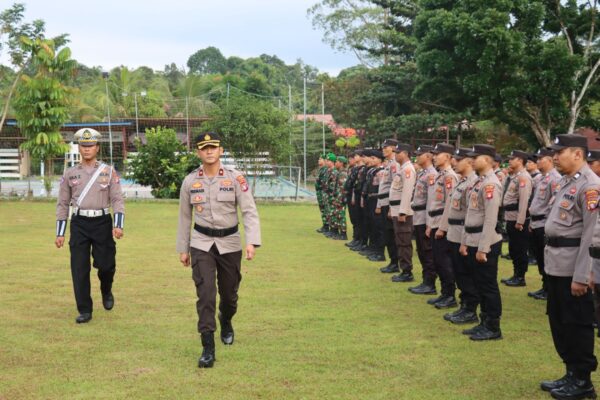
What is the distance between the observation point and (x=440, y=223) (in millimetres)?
7430

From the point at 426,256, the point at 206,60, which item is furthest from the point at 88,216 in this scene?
the point at 206,60

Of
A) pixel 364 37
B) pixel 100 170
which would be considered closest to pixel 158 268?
pixel 100 170

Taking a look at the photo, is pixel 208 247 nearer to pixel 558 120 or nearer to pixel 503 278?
pixel 503 278

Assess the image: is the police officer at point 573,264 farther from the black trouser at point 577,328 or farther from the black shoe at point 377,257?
the black shoe at point 377,257

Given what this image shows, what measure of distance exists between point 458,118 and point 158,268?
16.4 m

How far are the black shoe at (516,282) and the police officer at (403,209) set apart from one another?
1270 mm

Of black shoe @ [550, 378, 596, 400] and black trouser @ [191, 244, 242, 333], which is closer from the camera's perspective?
black shoe @ [550, 378, 596, 400]

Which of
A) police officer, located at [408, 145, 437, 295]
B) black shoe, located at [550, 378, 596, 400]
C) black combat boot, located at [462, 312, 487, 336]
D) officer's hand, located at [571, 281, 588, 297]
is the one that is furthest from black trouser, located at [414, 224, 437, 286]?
officer's hand, located at [571, 281, 588, 297]

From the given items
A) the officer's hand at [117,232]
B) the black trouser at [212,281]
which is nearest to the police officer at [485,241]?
the black trouser at [212,281]

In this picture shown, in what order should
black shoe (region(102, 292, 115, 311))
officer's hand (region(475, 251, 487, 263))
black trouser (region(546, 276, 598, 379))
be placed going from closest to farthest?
black trouser (region(546, 276, 598, 379)), officer's hand (region(475, 251, 487, 263)), black shoe (region(102, 292, 115, 311))

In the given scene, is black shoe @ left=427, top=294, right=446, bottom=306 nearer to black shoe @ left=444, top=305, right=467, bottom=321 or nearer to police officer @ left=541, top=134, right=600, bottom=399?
black shoe @ left=444, top=305, right=467, bottom=321

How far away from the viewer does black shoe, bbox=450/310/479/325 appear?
6789mm

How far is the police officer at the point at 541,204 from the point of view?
834cm

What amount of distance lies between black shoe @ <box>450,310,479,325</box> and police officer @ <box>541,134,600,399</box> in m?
1.93
